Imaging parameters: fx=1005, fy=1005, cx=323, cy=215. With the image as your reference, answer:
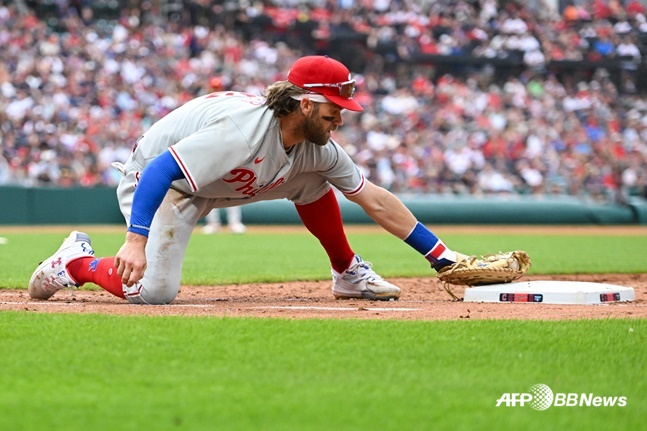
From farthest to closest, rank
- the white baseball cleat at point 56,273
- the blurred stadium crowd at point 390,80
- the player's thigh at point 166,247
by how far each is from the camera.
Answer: the blurred stadium crowd at point 390,80, the white baseball cleat at point 56,273, the player's thigh at point 166,247

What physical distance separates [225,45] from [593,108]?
9045 mm

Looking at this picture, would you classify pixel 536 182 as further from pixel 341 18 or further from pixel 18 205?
pixel 18 205

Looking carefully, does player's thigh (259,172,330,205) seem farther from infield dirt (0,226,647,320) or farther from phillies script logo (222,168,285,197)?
Answer: infield dirt (0,226,647,320)

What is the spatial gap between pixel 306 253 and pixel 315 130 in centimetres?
674

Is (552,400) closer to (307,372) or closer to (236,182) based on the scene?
(307,372)

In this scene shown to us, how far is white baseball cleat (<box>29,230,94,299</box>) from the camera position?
5637 mm

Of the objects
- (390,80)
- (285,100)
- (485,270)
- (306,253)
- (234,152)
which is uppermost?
(390,80)

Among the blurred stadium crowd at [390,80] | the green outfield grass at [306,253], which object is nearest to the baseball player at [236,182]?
the green outfield grass at [306,253]

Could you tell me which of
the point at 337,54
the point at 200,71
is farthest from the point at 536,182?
the point at 200,71

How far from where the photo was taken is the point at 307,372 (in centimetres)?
343

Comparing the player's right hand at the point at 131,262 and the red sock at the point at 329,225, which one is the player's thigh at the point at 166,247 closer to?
the player's right hand at the point at 131,262

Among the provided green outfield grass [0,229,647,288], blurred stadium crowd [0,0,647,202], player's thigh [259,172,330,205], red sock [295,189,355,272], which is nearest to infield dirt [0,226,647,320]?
red sock [295,189,355,272]

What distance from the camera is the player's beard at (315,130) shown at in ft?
17.0

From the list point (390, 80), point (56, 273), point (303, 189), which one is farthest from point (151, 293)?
point (390, 80)
